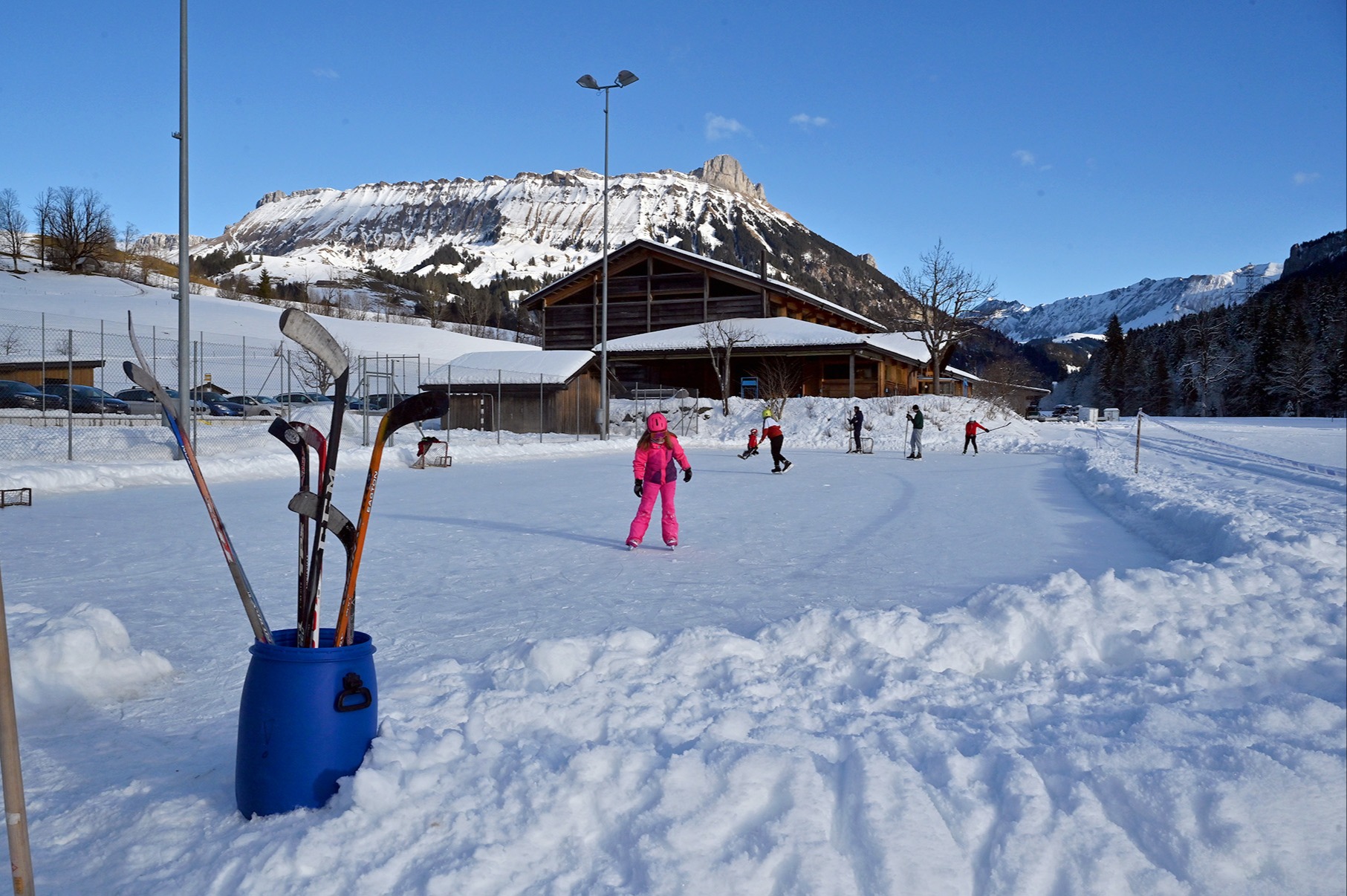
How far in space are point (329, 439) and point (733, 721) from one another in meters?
1.79

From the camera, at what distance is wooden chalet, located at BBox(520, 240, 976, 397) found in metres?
41.4

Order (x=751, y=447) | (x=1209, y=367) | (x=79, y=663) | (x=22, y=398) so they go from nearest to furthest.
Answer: (x=79, y=663)
(x=22, y=398)
(x=751, y=447)
(x=1209, y=367)

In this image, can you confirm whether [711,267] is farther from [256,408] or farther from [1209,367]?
[1209,367]

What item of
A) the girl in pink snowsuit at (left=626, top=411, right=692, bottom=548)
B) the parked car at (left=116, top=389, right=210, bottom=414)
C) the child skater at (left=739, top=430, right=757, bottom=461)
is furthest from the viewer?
the parked car at (left=116, top=389, right=210, bottom=414)

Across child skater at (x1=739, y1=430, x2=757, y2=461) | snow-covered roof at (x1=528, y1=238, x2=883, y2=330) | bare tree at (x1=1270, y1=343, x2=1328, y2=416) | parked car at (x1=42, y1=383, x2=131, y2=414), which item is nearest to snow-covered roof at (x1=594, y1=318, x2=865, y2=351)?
snow-covered roof at (x1=528, y1=238, x2=883, y2=330)

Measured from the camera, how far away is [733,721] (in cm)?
329

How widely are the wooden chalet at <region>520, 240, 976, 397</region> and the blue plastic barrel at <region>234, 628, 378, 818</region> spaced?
1435 inches

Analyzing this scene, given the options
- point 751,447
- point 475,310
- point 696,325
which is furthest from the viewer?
point 475,310

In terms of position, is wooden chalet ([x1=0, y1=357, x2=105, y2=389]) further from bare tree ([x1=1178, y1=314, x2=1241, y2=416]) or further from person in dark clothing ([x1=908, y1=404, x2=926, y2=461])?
bare tree ([x1=1178, y1=314, x2=1241, y2=416])

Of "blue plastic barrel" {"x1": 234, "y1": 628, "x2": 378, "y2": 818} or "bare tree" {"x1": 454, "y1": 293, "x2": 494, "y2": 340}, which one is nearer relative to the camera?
"blue plastic barrel" {"x1": 234, "y1": 628, "x2": 378, "y2": 818}

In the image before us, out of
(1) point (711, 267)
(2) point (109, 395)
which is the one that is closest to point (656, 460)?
(2) point (109, 395)

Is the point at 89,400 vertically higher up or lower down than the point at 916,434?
higher up

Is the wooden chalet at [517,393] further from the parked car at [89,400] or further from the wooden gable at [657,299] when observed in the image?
the wooden gable at [657,299]

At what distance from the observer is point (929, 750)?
301 centimetres
